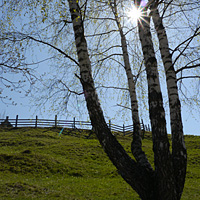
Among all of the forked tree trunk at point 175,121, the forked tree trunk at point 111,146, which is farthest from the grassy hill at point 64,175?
the forked tree trunk at point 175,121

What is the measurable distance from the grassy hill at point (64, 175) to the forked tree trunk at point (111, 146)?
466 centimetres

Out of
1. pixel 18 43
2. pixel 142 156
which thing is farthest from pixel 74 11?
pixel 142 156

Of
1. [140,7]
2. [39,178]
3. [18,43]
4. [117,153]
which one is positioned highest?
[140,7]

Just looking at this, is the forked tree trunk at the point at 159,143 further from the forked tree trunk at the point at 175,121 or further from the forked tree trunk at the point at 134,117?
the forked tree trunk at the point at 134,117

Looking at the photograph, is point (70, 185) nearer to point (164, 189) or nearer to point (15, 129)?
point (164, 189)

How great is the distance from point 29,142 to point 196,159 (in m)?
14.2

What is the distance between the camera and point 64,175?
11469 mm

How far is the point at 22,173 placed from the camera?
1120 cm

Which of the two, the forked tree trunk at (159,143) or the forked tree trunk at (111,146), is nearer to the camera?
the forked tree trunk at (159,143)

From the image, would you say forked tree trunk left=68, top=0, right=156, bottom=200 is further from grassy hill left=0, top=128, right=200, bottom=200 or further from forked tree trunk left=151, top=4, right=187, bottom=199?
grassy hill left=0, top=128, right=200, bottom=200

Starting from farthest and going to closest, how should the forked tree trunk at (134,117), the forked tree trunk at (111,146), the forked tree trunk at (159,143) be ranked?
the forked tree trunk at (134,117)
the forked tree trunk at (111,146)
the forked tree trunk at (159,143)

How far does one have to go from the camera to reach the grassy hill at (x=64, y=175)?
7758 millimetres

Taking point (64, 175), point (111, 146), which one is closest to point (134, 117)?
point (111, 146)

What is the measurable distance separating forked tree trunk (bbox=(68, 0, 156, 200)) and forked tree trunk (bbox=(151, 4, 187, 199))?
1.52 ft
